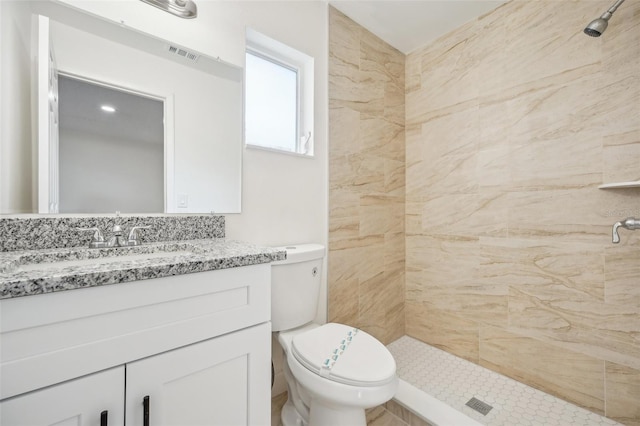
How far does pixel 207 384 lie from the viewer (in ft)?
2.56

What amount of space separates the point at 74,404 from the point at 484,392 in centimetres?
183

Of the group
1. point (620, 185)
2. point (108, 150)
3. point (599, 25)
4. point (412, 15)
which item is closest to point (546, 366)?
point (620, 185)

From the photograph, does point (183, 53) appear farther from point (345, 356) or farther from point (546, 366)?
point (546, 366)

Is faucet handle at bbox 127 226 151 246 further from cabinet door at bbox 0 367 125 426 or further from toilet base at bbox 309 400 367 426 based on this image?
toilet base at bbox 309 400 367 426

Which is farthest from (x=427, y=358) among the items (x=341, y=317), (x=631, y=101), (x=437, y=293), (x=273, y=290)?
(x=631, y=101)

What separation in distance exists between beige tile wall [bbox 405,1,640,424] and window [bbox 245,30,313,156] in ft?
3.09

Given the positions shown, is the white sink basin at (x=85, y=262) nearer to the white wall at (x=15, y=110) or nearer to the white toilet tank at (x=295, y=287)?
the white wall at (x=15, y=110)

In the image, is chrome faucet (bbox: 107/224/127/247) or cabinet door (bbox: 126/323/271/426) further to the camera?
chrome faucet (bbox: 107/224/127/247)

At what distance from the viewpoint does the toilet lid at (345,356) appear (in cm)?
99

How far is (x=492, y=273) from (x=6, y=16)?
2.48 m

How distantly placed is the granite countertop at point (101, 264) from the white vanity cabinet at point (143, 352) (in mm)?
25

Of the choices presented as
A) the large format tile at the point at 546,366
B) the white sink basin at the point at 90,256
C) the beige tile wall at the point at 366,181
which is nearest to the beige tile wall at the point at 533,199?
the large format tile at the point at 546,366

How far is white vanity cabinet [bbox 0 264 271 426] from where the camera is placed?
0.56 metres

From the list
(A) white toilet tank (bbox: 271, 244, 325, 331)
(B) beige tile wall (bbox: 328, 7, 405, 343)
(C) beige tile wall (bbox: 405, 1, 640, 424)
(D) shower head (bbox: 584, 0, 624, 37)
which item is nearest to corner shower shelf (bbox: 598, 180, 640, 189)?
(C) beige tile wall (bbox: 405, 1, 640, 424)
